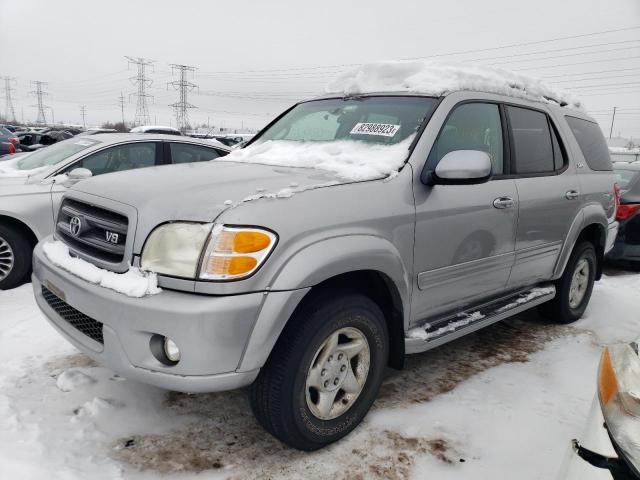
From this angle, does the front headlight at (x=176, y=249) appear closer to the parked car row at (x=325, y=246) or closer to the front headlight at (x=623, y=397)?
the parked car row at (x=325, y=246)

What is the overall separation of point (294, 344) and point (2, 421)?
1.63 meters

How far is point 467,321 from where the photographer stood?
10.0 ft

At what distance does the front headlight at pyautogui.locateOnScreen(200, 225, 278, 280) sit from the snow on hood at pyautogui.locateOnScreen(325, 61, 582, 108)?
1.72 meters

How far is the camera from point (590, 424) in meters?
1.48

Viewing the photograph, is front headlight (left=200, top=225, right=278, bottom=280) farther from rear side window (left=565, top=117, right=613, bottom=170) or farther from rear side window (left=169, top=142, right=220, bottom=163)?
rear side window (left=169, top=142, right=220, bottom=163)

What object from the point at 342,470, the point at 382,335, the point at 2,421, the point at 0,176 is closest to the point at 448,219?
the point at 382,335

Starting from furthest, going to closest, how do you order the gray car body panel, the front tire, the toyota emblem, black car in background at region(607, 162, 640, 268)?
black car in background at region(607, 162, 640, 268)
the toyota emblem
the front tire
the gray car body panel

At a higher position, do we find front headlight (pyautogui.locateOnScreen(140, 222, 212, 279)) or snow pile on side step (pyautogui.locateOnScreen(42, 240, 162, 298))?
front headlight (pyautogui.locateOnScreen(140, 222, 212, 279))

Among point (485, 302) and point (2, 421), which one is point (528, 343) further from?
point (2, 421)

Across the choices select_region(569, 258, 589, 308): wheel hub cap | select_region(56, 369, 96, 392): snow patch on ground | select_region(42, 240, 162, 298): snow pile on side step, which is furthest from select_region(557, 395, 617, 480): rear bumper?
→ select_region(569, 258, 589, 308): wheel hub cap

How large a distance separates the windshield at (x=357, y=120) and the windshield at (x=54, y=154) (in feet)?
8.67

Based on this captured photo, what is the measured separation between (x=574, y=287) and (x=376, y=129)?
9.11ft

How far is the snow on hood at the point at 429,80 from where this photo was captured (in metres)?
3.17

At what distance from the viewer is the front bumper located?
1.95 metres
